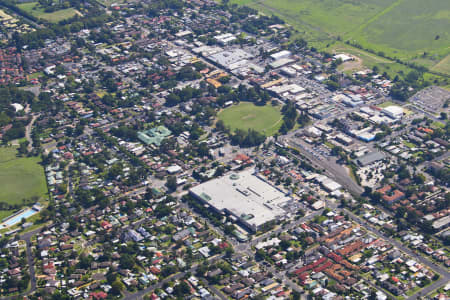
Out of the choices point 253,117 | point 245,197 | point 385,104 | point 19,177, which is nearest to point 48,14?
point 253,117

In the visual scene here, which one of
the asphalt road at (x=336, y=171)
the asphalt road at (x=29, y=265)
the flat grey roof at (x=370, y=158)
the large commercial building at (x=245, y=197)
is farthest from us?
the flat grey roof at (x=370, y=158)

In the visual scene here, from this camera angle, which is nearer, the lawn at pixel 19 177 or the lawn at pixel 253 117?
the lawn at pixel 19 177

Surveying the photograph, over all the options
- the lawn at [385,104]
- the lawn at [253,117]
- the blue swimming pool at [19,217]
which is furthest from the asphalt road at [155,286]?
the lawn at [385,104]

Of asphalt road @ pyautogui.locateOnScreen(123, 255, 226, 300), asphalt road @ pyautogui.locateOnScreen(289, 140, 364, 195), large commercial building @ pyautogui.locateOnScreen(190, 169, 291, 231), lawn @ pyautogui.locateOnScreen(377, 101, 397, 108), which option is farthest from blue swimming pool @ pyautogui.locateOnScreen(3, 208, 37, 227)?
lawn @ pyautogui.locateOnScreen(377, 101, 397, 108)

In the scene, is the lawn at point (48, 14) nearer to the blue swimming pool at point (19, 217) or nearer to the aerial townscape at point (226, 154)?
the aerial townscape at point (226, 154)

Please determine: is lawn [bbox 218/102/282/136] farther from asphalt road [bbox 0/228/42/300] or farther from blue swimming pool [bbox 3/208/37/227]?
asphalt road [bbox 0/228/42/300]

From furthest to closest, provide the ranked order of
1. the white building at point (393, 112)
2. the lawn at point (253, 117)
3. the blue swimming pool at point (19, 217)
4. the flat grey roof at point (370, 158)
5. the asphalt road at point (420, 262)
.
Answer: the white building at point (393, 112), the lawn at point (253, 117), the flat grey roof at point (370, 158), the blue swimming pool at point (19, 217), the asphalt road at point (420, 262)
